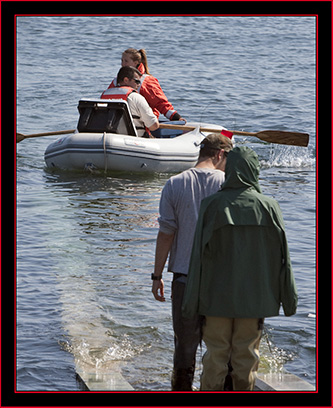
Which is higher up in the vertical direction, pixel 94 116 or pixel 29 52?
pixel 29 52

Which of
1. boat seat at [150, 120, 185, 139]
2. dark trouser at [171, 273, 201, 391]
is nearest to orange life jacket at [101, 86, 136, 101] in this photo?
boat seat at [150, 120, 185, 139]

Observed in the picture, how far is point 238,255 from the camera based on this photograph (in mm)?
4164

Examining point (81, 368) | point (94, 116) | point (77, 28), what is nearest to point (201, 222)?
point (81, 368)

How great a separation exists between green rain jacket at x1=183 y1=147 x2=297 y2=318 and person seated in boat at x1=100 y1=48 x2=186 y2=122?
6957mm

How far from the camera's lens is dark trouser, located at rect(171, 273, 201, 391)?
457 centimetres

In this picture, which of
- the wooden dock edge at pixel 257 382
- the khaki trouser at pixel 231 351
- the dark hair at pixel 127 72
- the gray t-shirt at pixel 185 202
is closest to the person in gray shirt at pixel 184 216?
the gray t-shirt at pixel 185 202

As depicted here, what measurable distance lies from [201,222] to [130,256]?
13.5 ft

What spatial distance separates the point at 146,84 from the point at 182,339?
7027mm

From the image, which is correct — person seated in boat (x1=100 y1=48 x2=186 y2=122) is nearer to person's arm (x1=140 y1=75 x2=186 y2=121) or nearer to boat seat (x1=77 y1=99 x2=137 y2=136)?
person's arm (x1=140 y1=75 x2=186 y2=121)

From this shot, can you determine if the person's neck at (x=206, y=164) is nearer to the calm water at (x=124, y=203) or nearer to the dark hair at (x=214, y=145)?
the dark hair at (x=214, y=145)

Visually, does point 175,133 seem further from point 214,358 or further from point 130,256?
point 214,358

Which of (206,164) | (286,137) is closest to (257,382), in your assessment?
(206,164)

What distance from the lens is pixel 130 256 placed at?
325 inches

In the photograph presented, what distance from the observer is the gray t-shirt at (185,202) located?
179 inches
